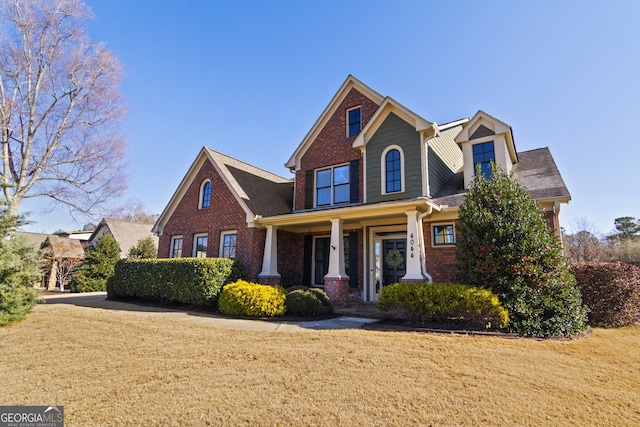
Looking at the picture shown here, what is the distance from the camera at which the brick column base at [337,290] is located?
33.3 feet

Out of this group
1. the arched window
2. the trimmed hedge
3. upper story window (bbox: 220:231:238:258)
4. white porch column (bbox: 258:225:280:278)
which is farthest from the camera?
upper story window (bbox: 220:231:238:258)

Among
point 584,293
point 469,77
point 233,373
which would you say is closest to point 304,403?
point 233,373

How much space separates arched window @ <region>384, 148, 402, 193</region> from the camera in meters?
11.4

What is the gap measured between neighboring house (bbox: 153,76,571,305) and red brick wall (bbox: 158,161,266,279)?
0.05 m

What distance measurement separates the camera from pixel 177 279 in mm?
11180

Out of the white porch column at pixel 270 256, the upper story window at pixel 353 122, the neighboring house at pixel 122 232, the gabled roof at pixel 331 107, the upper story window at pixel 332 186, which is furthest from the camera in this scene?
the neighboring house at pixel 122 232

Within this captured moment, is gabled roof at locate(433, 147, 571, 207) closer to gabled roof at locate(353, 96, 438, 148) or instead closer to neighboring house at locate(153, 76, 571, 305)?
neighboring house at locate(153, 76, 571, 305)

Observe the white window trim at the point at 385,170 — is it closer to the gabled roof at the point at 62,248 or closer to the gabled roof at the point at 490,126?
the gabled roof at the point at 490,126

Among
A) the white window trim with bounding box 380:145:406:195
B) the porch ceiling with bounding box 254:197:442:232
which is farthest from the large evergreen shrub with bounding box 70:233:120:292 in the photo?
the white window trim with bounding box 380:145:406:195

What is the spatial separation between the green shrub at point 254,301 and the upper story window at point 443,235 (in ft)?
17.1

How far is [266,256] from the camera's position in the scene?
1201 centimetres

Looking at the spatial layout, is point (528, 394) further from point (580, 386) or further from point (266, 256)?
point (266, 256)

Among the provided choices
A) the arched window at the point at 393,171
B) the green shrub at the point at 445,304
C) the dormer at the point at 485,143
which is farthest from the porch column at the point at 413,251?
the dormer at the point at 485,143

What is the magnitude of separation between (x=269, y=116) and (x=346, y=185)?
4530 mm
